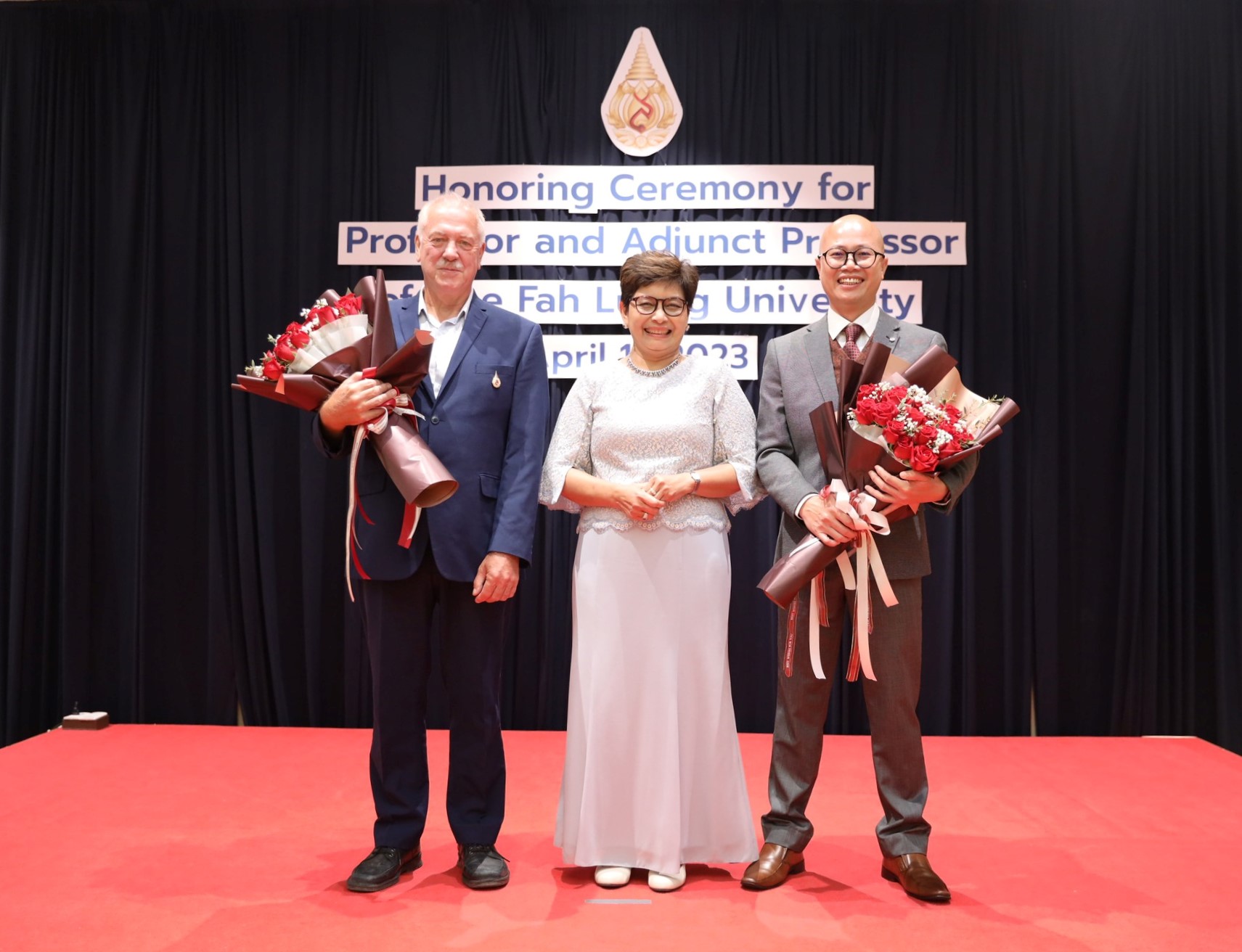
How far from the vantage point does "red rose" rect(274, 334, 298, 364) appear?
258cm

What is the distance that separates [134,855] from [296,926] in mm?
871

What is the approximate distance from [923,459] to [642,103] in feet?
10.3

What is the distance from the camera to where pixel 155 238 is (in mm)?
5062

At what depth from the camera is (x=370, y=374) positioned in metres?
2.58

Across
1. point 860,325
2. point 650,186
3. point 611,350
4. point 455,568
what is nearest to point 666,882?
point 455,568

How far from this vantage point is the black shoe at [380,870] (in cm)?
266

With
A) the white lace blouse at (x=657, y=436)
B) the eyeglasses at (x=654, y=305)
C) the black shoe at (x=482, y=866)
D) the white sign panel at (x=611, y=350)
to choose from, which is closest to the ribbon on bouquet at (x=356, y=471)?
the white lace blouse at (x=657, y=436)

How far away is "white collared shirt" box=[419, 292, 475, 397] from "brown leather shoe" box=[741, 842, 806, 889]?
157 cm

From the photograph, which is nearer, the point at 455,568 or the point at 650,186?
the point at 455,568

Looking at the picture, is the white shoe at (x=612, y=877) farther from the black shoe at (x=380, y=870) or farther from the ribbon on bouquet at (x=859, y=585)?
the ribbon on bouquet at (x=859, y=585)

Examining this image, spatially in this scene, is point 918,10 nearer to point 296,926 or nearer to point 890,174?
point 890,174

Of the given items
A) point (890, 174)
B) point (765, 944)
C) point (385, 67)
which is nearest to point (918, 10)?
point (890, 174)

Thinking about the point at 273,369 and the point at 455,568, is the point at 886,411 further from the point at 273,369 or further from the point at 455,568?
the point at 273,369

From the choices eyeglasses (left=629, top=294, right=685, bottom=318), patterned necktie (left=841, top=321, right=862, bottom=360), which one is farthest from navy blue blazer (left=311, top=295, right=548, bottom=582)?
patterned necktie (left=841, top=321, right=862, bottom=360)
